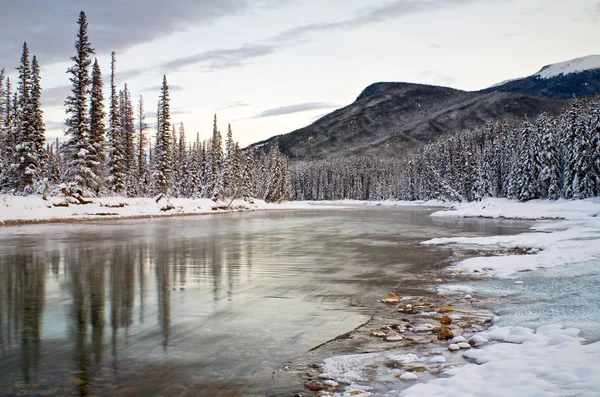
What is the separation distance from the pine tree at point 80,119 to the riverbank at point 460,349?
40726 mm

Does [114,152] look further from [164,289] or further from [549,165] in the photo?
[549,165]

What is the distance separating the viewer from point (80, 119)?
45594 millimetres

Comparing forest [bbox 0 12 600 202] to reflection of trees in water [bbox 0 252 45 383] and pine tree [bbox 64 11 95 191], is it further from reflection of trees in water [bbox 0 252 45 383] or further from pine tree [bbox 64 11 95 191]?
reflection of trees in water [bbox 0 252 45 383]

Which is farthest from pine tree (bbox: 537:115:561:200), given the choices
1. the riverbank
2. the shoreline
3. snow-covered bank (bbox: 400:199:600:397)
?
the shoreline

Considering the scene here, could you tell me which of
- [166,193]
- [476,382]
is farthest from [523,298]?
[166,193]

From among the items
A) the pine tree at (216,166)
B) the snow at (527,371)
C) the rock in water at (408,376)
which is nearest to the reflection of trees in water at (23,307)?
the rock in water at (408,376)

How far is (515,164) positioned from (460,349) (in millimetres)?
77443

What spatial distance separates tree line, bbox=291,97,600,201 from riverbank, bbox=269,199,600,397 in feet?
178

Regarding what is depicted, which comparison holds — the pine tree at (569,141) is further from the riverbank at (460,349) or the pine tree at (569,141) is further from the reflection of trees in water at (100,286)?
the riverbank at (460,349)

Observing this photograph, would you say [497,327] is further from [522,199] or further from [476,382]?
[522,199]

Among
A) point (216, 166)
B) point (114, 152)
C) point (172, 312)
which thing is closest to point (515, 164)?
point (216, 166)

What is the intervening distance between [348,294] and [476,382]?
602 centimetres

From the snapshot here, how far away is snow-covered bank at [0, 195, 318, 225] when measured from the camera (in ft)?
120

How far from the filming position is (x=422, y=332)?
800 cm
